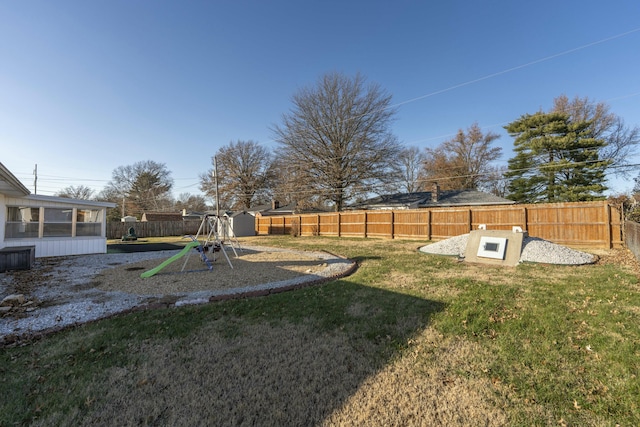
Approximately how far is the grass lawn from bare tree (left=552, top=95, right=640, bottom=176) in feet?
83.0

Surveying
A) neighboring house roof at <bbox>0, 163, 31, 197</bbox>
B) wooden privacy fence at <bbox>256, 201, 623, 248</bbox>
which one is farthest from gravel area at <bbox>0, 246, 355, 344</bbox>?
wooden privacy fence at <bbox>256, 201, 623, 248</bbox>

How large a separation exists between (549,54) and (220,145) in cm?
3896

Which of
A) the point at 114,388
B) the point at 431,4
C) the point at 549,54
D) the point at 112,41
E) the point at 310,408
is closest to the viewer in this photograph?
the point at 310,408

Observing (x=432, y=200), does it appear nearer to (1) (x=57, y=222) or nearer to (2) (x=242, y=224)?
(2) (x=242, y=224)

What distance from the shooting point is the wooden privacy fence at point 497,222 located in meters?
11.4

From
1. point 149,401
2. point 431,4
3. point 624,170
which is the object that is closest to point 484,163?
point 624,170

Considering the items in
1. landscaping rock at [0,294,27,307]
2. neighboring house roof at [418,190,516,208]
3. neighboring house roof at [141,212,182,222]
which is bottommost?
landscaping rock at [0,294,27,307]

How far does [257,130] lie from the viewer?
27750 millimetres

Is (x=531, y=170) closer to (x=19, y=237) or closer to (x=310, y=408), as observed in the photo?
(x=310, y=408)

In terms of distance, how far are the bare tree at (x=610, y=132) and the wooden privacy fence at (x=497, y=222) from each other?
15.0 metres

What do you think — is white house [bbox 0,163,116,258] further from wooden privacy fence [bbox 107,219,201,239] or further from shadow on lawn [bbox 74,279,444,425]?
wooden privacy fence [bbox 107,219,201,239]

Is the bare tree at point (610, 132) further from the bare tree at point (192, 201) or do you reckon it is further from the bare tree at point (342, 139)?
the bare tree at point (192, 201)

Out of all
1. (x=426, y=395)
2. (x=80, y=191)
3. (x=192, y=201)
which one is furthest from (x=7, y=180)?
(x=192, y=201)

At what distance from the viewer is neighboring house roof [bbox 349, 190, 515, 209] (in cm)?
2305
